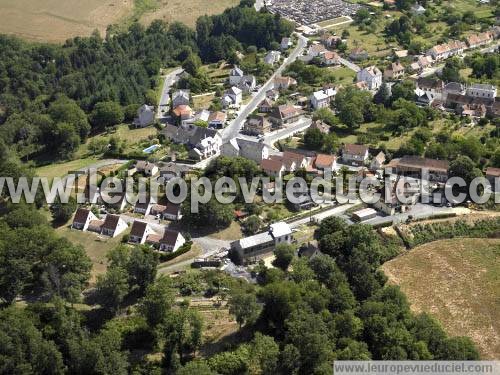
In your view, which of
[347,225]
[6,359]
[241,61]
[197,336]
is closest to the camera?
[6,359]

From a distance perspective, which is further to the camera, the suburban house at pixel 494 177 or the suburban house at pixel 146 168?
the suburban house at pixel 146 168

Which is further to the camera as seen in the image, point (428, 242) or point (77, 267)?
point (428, 242)

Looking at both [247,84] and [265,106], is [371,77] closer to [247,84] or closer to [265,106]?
[265,106]

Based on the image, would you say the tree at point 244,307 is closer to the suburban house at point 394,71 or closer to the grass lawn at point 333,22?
the suburban house at point 394,71

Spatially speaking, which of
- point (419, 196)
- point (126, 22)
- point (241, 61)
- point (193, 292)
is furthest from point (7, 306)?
point (126, 22)

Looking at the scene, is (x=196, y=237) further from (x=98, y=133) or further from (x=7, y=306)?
(x=98, y=133)

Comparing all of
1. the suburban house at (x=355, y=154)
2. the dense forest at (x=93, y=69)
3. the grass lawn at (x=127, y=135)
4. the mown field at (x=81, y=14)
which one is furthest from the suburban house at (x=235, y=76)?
the mown field at (x=81, y=14)

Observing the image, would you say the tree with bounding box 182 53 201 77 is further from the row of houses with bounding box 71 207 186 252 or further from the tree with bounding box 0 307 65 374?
the tree with bounding box 0 307 65 374
